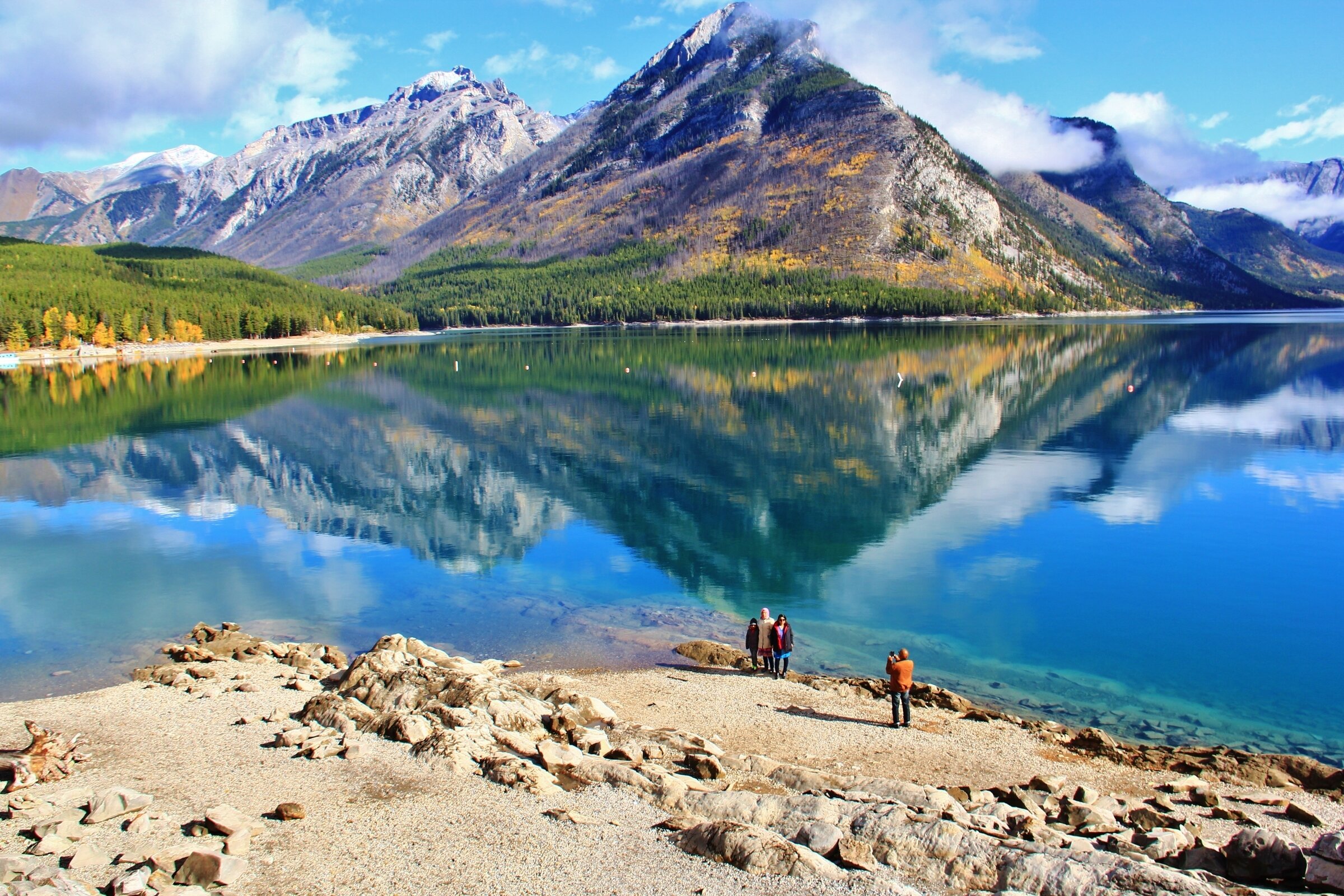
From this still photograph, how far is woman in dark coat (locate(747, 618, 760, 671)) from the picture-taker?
20.9 m

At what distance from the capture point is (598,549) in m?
33.3

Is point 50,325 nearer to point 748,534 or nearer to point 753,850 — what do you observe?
point 748,534

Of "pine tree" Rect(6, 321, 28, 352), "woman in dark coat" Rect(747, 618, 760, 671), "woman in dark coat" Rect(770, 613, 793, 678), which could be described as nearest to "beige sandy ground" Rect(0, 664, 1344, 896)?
"woman in dark coat" Rect(770, 613, 793, 678)

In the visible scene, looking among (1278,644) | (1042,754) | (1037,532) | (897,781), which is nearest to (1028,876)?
(897,781)

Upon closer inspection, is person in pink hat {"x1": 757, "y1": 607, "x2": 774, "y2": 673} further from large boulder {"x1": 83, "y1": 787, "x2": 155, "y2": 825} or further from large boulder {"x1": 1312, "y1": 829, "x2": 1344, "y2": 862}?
large boulder {"x1": 83, "y1": 787, "x2": 155, "y2": 825}

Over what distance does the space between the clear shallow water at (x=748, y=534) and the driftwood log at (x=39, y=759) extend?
20.1 feet

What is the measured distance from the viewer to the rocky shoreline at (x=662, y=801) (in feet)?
35.6

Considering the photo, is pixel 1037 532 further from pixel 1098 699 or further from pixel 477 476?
pixel 477 476

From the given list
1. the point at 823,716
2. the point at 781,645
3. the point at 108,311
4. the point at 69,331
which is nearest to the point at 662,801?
the point at 823,716

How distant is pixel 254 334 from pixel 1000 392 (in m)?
159

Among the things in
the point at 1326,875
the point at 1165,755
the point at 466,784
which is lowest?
the point at 1165,755

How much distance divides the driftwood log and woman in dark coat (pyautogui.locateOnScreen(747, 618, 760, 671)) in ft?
44.1

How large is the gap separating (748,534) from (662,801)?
71.9 feet

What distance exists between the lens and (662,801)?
42.9ft
